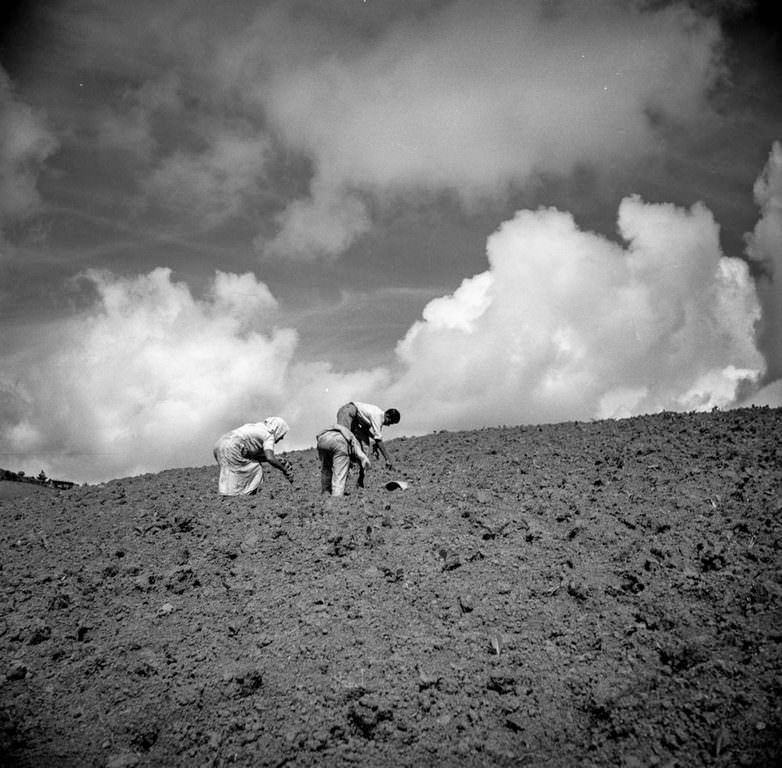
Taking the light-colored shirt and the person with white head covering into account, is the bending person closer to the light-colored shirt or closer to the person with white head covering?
the light-colored shirt

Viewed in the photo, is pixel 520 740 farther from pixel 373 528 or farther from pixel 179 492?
pixel 179 492

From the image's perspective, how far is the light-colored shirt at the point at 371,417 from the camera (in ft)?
27.4

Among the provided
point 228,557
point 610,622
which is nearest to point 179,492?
point 228,557

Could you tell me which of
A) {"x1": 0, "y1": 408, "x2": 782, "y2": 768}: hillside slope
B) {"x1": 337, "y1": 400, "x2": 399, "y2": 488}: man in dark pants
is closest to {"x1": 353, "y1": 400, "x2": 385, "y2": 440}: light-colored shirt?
{"x1": 337, "y1": 400, "x2": 399, "y2": 488}: man in dark pants

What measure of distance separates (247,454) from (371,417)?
79.3 inches

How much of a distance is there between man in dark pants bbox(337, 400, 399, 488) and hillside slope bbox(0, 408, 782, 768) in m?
0.98

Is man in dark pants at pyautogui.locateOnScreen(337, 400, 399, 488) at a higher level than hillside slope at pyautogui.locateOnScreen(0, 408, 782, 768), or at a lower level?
higher

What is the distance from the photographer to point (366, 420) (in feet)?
27.4

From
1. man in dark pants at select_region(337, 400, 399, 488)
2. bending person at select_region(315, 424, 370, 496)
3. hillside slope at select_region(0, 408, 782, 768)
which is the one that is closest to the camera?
hillside slope at select_region(0, 408, 782, 768)

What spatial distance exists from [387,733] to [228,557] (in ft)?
10.2

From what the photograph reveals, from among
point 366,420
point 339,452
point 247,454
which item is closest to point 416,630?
point 339,452

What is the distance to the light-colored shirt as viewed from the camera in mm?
8344

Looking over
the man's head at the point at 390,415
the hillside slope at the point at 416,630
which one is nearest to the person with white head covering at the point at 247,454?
the hillside slope at the point at 416,630

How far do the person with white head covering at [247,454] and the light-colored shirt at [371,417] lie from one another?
1.38 meters
